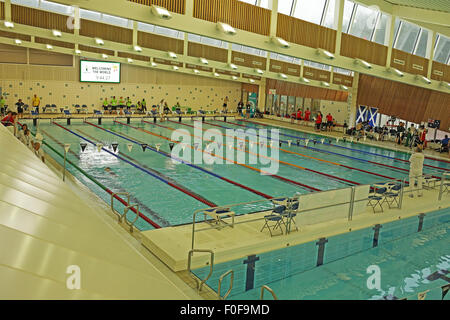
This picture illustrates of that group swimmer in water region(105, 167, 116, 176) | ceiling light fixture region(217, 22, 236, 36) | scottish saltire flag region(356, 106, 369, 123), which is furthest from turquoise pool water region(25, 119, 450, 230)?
scottish saltire flag region(356, 106, 369, 123)

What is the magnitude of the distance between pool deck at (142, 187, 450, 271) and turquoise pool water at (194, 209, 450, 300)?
159 mm

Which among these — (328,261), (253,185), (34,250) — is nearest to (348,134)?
(253,185)

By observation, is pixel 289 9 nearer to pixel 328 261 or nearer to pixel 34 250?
pixel 328 261

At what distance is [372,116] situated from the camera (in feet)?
80.0

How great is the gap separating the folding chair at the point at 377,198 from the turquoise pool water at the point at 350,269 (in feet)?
1.94

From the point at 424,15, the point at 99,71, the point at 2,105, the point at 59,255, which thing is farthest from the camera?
the point at 99,71

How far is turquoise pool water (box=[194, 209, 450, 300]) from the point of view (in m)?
6.27

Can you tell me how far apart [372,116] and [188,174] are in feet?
52.2

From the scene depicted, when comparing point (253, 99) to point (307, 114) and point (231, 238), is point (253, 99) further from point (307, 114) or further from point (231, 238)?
point (231, 238)

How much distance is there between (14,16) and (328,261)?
14903 millimetres

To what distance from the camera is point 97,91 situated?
2830 centimetres

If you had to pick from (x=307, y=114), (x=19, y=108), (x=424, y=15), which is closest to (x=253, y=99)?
(x=307, y=114)

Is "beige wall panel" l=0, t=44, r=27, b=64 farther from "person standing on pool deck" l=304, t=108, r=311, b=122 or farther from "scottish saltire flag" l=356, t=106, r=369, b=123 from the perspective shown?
"scottish saltire flag" l=356, t=106, r=369, b=123

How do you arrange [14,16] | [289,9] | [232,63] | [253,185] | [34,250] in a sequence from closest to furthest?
[34,250] < [253,185] < [14,16] < [289,9] < [232,63]
